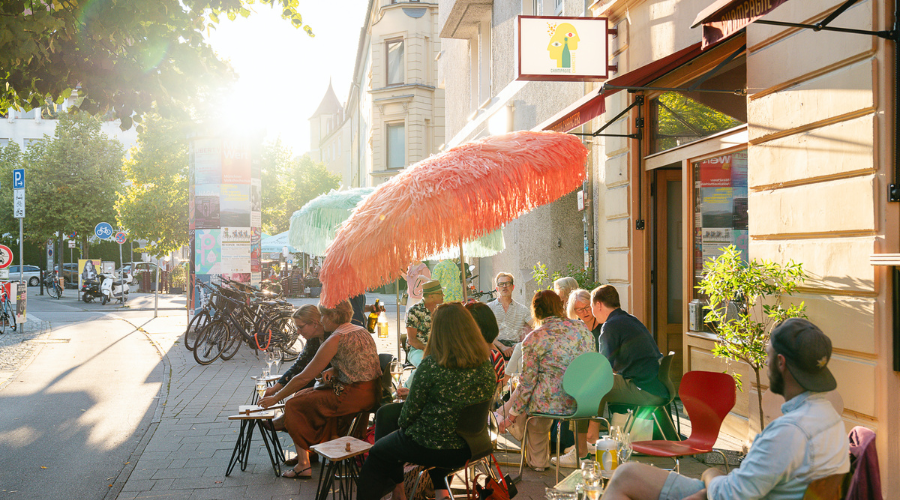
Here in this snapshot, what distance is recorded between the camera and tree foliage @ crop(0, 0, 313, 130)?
18.6 feet

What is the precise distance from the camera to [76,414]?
8.34m

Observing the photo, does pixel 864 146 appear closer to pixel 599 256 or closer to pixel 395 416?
pixel 395 416

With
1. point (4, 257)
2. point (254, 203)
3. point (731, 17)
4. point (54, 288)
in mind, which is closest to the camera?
point (731, 17)

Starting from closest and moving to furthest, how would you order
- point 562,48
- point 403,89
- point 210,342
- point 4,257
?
1. point 562,48
2. point 210,342
3. point 4,257
4. point 403,89

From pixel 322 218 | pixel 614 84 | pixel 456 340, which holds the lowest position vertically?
pixel 456 340

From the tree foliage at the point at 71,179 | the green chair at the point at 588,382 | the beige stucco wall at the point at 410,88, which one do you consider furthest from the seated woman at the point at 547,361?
the tree foliage at the point at 71,179

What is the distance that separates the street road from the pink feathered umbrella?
2763 mm

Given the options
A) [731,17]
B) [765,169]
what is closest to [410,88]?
[765,169]

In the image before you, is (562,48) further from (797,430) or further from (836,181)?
(797,430)

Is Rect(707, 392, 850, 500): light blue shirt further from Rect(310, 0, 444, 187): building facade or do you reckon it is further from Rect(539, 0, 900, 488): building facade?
Rect(310, 0, 444, 187): building facade

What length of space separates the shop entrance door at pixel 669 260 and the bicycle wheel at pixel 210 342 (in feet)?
24.4

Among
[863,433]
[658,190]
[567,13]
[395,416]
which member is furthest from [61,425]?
[567,13]

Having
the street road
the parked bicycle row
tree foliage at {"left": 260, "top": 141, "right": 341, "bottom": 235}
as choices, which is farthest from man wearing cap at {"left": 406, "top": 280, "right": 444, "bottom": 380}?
tree foliage at {"left": 260, "top": 141, "right": 341, "bottom": 235}

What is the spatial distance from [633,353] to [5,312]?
16965 mm
